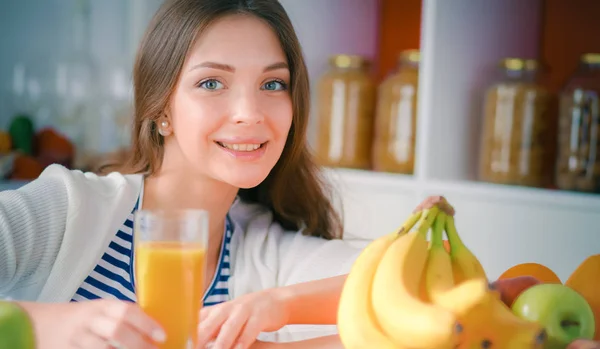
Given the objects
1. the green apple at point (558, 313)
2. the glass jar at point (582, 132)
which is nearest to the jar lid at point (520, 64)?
the glass jar at point (582, 132)

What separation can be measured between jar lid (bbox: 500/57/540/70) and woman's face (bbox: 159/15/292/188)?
803 millimetres

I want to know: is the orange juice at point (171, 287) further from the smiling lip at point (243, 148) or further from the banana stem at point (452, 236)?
the smiling lip at point (243, 148)

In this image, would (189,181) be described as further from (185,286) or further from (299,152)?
(185,286)

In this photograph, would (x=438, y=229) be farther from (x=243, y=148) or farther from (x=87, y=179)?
(x=87, y=179)

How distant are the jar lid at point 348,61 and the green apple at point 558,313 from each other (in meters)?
1.45

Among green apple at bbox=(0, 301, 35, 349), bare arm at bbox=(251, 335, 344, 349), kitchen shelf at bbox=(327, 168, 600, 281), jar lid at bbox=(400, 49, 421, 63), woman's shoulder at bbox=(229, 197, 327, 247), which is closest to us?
green apple at bbox=(0, 301, 35, 349)

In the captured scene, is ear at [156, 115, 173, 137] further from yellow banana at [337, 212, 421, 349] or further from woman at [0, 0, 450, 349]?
yellow banana at [337, 212, 421, 349]

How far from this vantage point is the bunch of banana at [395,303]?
621 millimetres

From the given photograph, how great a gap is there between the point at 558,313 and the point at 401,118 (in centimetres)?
139

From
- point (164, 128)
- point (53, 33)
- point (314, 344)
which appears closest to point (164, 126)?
point (164, 128)

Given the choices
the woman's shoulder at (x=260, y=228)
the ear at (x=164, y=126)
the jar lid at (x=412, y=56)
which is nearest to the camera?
the ear at (x=164, y=126)

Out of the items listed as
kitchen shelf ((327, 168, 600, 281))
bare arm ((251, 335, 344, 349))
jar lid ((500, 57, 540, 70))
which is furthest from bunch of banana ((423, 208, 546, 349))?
jar lid ((500, 57, 540, 70))

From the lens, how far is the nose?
112 centimetres

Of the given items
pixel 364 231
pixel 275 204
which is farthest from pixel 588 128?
pixel 275 204
